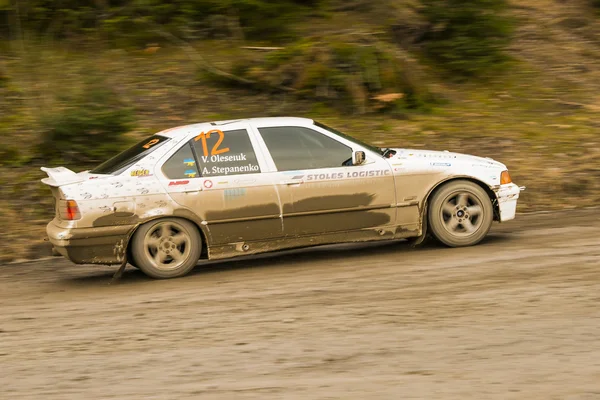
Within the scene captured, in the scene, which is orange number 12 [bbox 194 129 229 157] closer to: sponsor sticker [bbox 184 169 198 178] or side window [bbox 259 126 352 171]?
sponsor sticker [bbox 184 169 198 178]

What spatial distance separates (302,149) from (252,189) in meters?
0.68

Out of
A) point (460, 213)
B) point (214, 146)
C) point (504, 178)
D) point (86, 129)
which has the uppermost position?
point (86, 129)

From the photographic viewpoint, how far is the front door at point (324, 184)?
28.3 feet

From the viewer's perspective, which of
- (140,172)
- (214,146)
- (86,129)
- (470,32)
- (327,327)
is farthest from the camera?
(470,32)

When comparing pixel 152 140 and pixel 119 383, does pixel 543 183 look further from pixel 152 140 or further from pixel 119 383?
pixel 119 383

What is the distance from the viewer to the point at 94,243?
8312 mm

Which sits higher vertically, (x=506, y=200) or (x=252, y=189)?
(x=252, y=189)

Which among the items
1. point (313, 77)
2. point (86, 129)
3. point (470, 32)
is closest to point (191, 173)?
point (86, 129)

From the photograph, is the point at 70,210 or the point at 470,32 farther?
the point at 470,32

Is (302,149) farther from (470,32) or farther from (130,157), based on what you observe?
(470,32)

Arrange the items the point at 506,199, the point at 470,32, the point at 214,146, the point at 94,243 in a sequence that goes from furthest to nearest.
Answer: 1. the point at 470,32
2. the point at 506,199
3. the point at 214,146
4. the point at 94,243

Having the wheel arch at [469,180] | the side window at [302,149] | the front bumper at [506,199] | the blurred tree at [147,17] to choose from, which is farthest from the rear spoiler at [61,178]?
the blurred tree at [147,17]

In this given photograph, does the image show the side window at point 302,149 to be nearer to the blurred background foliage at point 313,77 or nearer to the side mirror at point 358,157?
the side mirror at point 358,157

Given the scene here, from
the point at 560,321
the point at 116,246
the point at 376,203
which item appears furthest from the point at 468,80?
the point at 560,321
